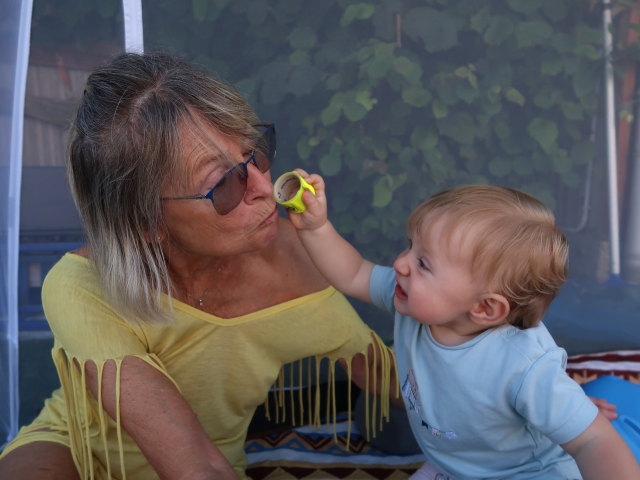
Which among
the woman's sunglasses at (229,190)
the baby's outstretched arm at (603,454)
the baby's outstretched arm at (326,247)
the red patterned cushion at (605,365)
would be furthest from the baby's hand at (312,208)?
the red patterned cushion at (605,365)

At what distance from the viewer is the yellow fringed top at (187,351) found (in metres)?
1.73

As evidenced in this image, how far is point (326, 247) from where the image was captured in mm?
1795

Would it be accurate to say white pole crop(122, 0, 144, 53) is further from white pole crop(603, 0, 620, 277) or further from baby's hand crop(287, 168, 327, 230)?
white pole crop(603, 0, 620, 277)

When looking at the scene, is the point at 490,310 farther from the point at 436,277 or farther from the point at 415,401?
the point at 415,401

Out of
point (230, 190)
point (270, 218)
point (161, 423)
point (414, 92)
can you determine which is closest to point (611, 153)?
point (414, 92)

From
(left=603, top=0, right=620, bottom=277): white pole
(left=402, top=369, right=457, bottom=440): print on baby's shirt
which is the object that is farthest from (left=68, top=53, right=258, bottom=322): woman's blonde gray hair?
(left=603, top=0, right=620, bottom=277): white pole

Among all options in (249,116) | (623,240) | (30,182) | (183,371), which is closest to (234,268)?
(183,371)

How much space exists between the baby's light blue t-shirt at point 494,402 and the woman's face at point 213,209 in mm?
445

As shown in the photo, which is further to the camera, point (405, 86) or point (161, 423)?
point (405, 86)

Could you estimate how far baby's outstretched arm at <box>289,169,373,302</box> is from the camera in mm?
1721

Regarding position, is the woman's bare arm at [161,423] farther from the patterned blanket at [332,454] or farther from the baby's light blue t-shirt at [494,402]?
the patterned blanket at [332,454]

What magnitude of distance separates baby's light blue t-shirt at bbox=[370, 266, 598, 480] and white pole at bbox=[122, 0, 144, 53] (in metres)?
1.37

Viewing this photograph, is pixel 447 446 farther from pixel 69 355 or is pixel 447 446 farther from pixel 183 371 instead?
pixel 69 355

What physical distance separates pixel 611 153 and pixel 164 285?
1777 mm
